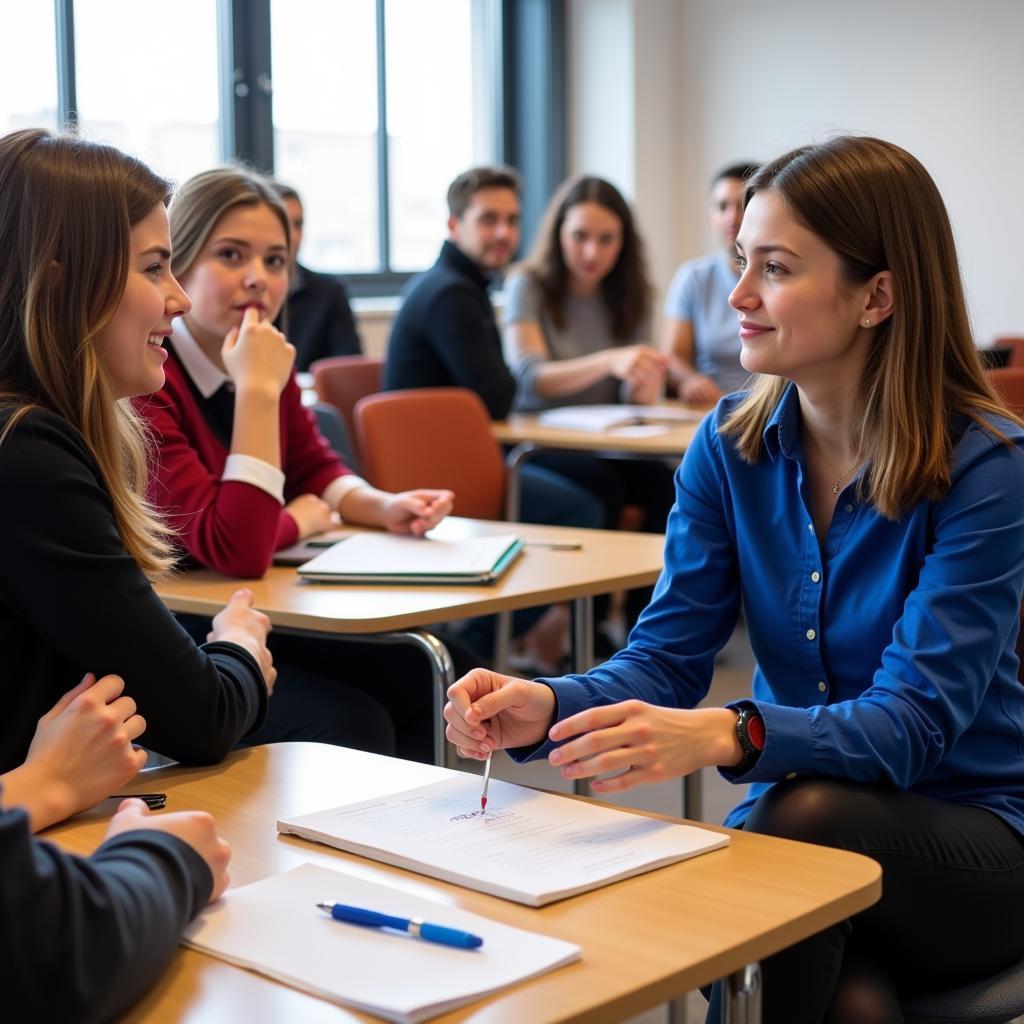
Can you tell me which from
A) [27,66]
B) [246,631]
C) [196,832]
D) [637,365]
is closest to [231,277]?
[246,631]

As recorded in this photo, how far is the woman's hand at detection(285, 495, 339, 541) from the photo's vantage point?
2568 millimetres

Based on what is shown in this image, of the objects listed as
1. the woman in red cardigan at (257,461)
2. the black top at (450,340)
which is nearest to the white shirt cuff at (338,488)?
the woman in red cardigan at (257,461)

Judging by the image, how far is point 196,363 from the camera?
2.44 m

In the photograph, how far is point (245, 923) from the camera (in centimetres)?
103

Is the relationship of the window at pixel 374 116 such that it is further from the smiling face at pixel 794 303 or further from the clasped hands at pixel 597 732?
the clasped hands at pixel 597 732

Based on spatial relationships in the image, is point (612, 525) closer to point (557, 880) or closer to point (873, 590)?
point (873, 590)

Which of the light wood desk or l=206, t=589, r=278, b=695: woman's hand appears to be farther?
l=206, t=589, r=278, b=695: woman's hand

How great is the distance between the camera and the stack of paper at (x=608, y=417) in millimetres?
4109

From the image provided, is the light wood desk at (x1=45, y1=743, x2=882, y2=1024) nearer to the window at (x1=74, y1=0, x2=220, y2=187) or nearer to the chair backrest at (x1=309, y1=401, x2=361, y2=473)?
the chair backrest at (x1=309, y1=401, x2=361, y2=473)

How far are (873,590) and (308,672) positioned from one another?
1.07 metres

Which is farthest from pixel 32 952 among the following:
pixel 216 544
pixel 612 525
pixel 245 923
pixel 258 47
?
pixel 258 47

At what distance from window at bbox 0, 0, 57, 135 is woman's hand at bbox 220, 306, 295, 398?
110 inches

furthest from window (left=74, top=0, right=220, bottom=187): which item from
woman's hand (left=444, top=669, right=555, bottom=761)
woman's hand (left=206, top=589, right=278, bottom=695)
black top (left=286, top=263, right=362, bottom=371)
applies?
woman's hand (left=444, top=669, right=555, bottom=761)

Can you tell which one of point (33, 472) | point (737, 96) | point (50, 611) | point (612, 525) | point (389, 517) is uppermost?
point (737, 96)
